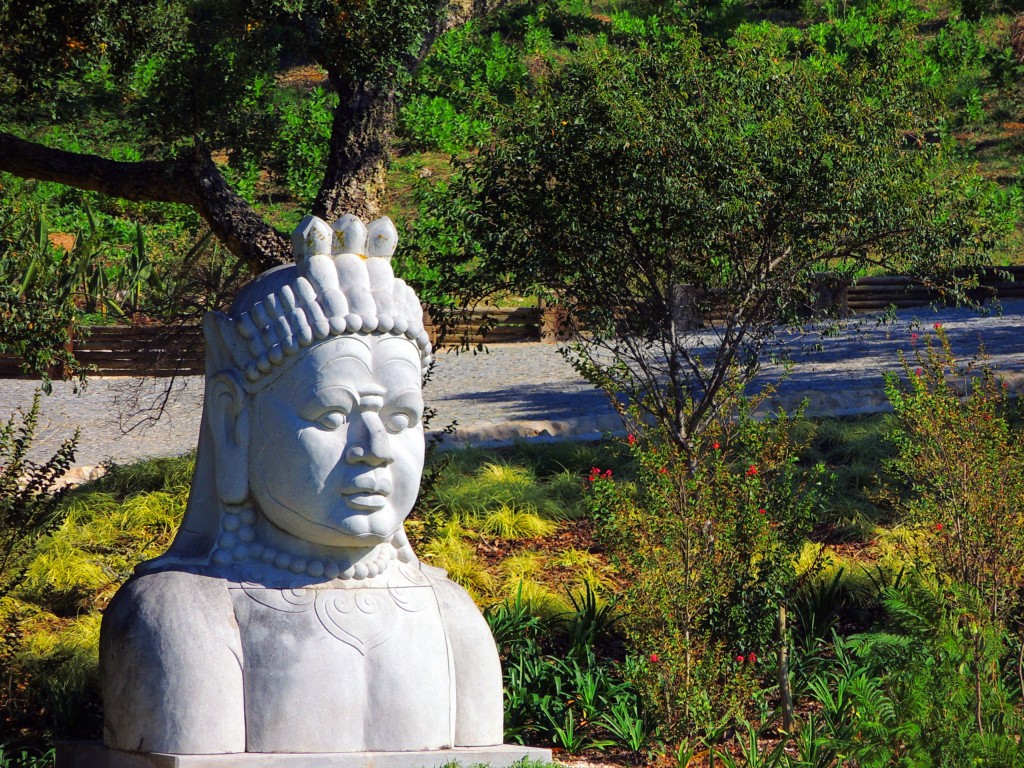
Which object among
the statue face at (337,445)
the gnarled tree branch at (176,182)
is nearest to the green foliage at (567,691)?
the statue face at (337,445)

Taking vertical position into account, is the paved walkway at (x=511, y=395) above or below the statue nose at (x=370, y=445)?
below

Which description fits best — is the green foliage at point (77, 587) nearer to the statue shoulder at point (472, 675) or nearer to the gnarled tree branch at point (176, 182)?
the gnarled tree branch at point (176, 182)

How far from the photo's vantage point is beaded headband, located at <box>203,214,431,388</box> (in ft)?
13.2

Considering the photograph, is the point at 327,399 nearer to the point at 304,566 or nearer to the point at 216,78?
the point at 304,566

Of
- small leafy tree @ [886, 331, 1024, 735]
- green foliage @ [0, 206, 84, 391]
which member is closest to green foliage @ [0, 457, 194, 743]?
green foliage @ [0, 206, 84, 391]

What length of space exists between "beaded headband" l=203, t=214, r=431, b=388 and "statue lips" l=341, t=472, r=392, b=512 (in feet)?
1.49

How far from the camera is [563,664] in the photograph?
21.5 ft

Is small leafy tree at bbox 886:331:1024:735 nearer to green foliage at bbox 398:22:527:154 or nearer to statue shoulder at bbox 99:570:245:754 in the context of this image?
statue shoulder at bbox 99:570:245:754

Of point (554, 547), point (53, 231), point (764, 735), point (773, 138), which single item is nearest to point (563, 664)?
point (764, 735)

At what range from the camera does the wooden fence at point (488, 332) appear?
1406 cm

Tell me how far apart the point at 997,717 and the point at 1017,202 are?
62.0 ft

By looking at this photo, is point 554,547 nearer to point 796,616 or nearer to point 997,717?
point 796,616

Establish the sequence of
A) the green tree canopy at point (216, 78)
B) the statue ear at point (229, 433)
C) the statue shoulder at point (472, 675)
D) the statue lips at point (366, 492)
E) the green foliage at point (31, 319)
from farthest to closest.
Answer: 1. the green tree canopy at point (216, 78)
2. the green foliage at point (31, 319)
3. the statue shoulder at point (472, 675)
4. the statue ear at point (229, 433)
5. the statue lips at point (366, 492)

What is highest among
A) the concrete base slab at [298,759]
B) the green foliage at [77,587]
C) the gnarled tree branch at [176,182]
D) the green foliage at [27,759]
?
the gnarled tree branch at [176,182]
